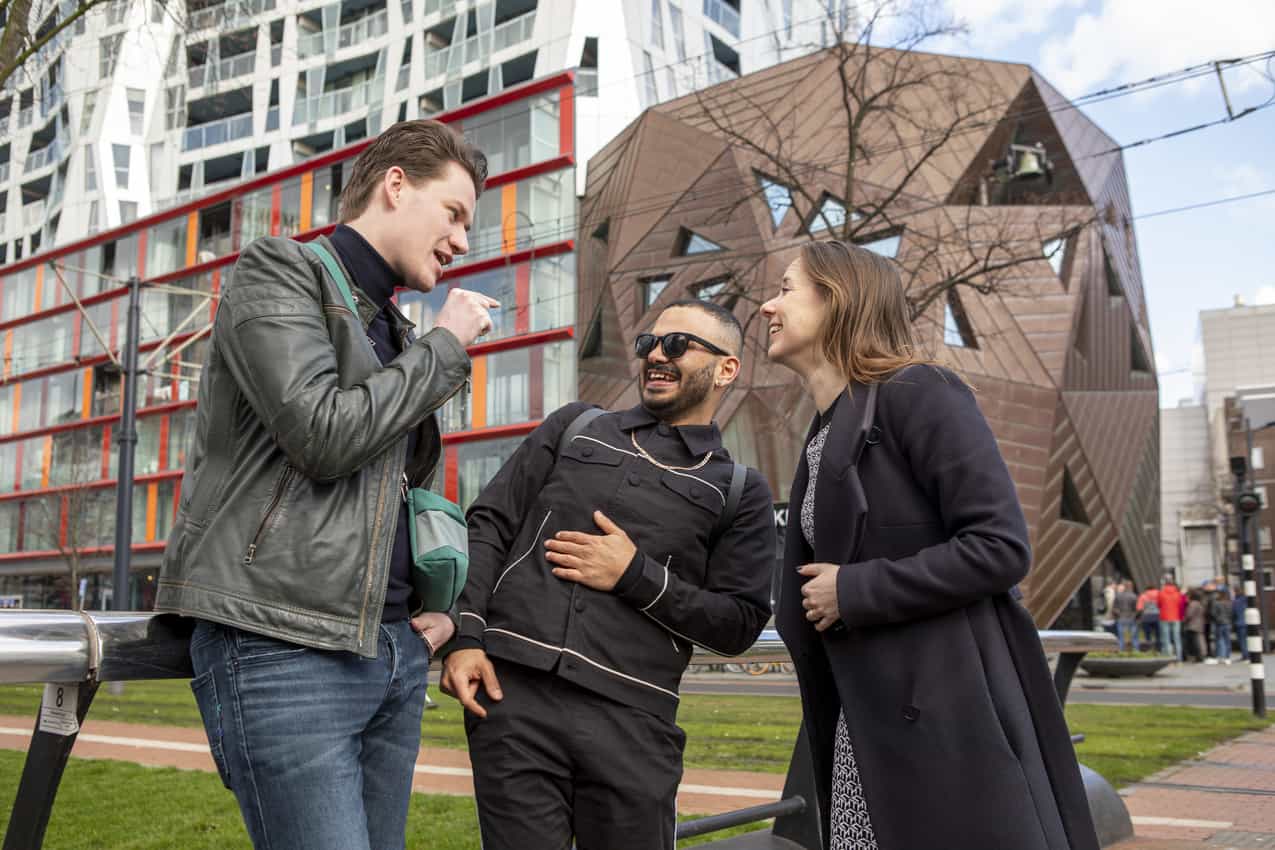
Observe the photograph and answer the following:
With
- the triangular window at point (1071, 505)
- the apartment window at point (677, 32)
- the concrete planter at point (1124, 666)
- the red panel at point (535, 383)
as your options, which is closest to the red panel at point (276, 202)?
the red panel at point (535, 383)

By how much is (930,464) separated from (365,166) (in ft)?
4.58

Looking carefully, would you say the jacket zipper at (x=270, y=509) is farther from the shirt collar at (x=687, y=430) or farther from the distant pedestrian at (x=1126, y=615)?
the distant pedestrian at (x=1126, y=615)

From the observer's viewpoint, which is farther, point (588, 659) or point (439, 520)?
point (588, 659)

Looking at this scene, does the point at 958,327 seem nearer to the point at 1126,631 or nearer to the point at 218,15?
the point at 1126,631

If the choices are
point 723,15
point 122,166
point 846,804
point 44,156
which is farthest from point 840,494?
point 44,156

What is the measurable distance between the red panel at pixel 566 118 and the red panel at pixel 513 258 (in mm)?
2832

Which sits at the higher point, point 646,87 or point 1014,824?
point 646,87

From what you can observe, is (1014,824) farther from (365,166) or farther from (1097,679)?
(1097,679)

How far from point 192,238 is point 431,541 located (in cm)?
4633

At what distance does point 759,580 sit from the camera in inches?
125

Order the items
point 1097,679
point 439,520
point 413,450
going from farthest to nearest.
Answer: point 1097,679 → point 413,450 → point 439,520

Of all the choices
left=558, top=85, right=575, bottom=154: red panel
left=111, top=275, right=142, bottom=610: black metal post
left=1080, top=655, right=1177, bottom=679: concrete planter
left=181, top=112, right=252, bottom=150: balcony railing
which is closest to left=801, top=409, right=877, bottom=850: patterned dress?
left=111, top=275, right=142, bottom=610: black metal post

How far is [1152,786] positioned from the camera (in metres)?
8.31

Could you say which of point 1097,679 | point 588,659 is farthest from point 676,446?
point 1097,679
